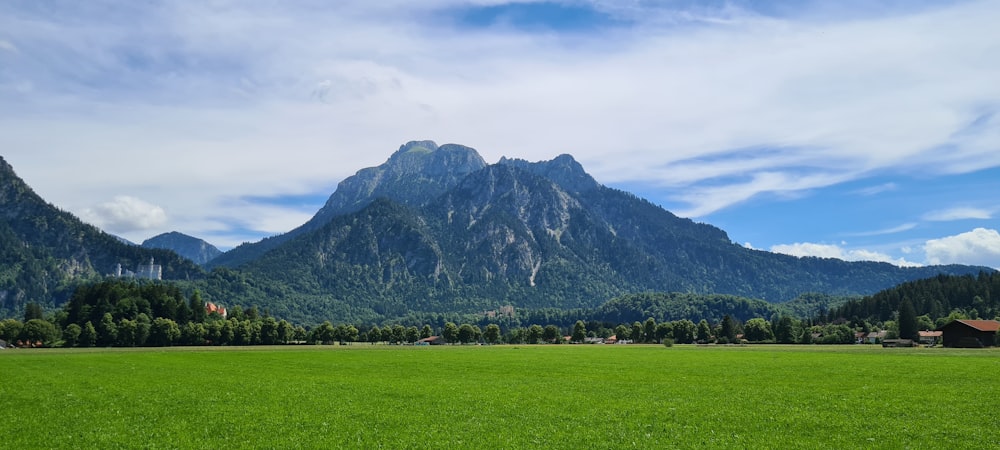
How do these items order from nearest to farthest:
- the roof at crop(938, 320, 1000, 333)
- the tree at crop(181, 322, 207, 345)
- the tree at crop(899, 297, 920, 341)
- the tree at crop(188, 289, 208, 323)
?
1. the roof at crop(938, 320, 1000, 333)
2. the tree at crop(181, 322, 207, 345)
3. the tree at crop(899, 297, 920, 341)
4. the tree at crop(188, 289, 208, 323)

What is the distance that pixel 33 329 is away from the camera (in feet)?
502

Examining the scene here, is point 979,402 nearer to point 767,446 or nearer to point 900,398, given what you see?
point 900,398

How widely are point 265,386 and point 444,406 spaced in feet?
55.3

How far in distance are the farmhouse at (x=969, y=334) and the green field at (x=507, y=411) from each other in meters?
95.1

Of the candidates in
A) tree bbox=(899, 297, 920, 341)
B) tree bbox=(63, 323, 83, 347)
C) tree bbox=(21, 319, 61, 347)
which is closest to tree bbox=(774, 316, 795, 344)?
tree bbox=(899, 297, 920, 341)

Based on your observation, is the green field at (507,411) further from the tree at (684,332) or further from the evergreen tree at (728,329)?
the tree at (684,332)

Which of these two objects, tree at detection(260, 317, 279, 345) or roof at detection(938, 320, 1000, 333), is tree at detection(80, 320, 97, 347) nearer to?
tree at detection(260, 317, 279, 345)

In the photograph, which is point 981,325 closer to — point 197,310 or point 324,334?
point 324,334

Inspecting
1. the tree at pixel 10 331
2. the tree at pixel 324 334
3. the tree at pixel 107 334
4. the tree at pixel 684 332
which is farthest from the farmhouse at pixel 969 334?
the tree at pixel 10 331

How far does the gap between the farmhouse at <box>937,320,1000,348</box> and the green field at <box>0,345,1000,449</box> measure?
95.1 metres

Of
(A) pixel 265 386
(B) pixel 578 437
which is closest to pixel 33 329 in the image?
(A) pixel 265 386

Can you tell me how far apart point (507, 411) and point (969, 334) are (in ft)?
441

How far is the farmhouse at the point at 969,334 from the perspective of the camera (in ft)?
417

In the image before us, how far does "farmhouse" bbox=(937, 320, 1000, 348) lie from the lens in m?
127
